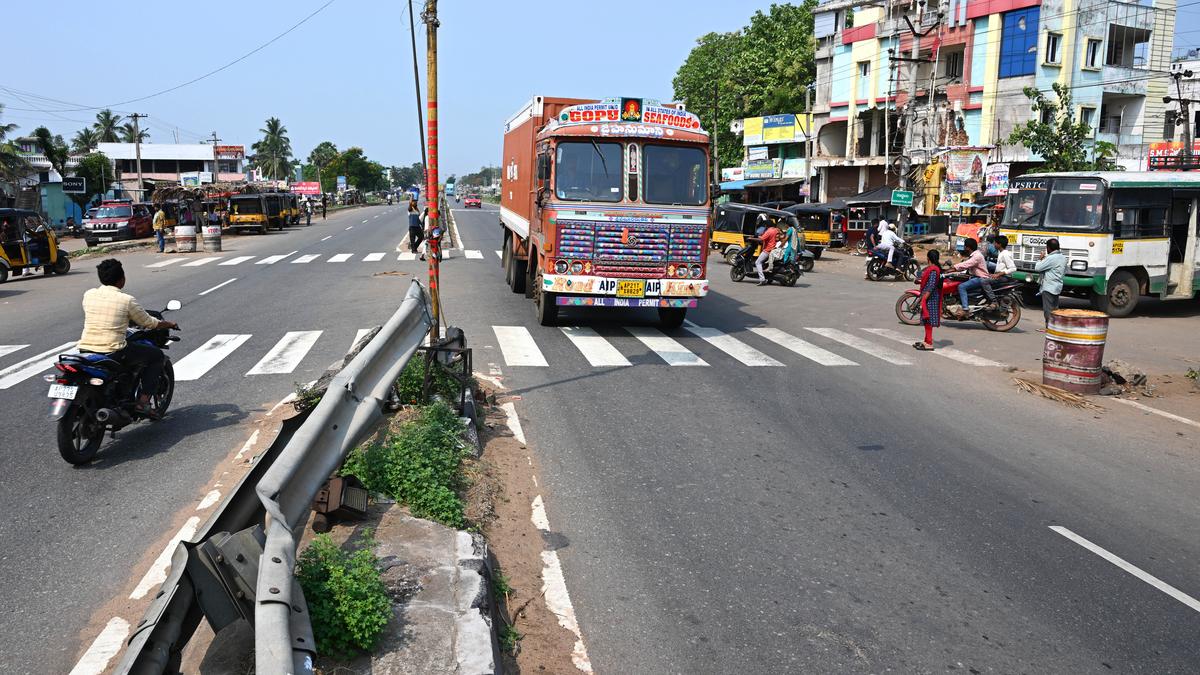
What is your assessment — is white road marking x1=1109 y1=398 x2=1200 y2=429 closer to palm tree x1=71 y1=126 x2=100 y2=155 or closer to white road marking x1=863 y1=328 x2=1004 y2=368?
white road marking x1=863 y1=328 x2=1004 y2=368

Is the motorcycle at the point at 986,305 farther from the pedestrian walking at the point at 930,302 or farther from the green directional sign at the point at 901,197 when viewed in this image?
the green directional sign at the point at 901,197

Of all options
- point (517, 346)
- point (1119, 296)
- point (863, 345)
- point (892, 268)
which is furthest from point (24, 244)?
point (1119, 296)

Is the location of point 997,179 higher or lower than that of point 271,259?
higher

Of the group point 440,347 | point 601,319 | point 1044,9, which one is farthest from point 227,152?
point 440,347

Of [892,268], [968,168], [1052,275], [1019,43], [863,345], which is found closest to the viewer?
[863,345]

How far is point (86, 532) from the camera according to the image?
18.3 feet

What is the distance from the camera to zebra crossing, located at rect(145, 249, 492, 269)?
88.9ft

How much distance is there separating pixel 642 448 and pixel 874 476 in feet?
6.35

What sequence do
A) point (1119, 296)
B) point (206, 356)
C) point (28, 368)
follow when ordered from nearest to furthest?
point (28, 368)
point (206, 356)
point (1119, 296)

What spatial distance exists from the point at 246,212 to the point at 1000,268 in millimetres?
37401

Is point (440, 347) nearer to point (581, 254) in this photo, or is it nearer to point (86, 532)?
point (86, 532)

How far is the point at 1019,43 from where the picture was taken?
37.8m

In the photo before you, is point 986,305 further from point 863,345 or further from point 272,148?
point 272,148

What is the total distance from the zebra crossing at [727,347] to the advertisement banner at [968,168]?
83.0 feet
